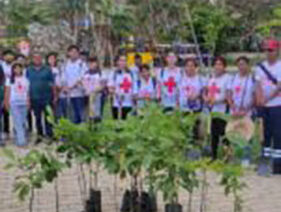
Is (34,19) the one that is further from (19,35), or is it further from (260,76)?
(260,76)

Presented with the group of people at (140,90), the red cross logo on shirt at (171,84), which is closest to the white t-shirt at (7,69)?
the group of people at (140,90)

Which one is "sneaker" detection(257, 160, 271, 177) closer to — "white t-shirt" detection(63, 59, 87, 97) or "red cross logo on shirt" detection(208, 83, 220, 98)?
"red cross logo on shirt" detection(208, 83, 220, 98)

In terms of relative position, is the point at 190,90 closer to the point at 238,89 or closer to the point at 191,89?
the point at 191,89

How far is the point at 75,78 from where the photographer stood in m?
10.5

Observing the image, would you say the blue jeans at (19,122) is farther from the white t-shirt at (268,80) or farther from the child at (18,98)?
the white t-shirt at (268,80)

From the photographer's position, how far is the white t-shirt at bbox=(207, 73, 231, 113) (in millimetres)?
8398

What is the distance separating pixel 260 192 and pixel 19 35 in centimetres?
2514

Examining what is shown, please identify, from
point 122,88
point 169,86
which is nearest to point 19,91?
point 122,88

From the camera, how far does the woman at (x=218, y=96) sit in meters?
8.42

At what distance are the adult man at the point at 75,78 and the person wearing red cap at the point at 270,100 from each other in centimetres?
356

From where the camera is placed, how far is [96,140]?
15.4 feet

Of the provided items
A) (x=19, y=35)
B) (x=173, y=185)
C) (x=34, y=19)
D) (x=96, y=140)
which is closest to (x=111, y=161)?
(x=96, y=140)

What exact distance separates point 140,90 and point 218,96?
152 cm

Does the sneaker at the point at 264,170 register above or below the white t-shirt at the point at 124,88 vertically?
below
